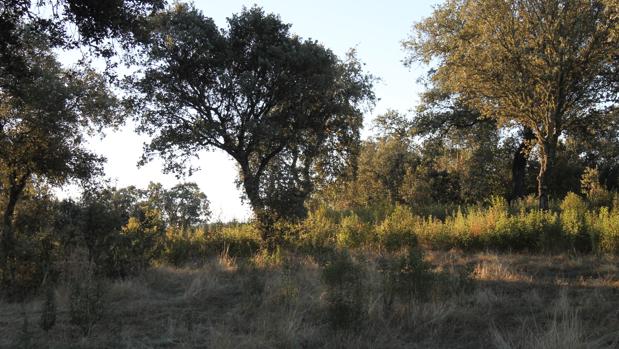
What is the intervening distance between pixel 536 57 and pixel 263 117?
315 inches

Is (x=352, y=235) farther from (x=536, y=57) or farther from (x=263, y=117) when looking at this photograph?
(x=536, y=57)

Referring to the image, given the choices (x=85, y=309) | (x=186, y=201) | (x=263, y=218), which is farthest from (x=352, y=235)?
(x=186, y=201)

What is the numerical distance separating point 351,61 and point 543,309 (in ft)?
67.5

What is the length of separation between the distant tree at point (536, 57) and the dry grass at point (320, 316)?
6711mm

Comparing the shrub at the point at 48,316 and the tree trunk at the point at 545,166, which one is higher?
the tree trunk at the point at 545,166

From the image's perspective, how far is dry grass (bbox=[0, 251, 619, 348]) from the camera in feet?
20.4

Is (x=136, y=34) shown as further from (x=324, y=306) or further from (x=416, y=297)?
(x=416, y=297)

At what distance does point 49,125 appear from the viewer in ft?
60.8

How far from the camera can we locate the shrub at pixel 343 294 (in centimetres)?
667

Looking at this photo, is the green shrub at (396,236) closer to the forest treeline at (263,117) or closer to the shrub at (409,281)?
the forest treeline at (263,117)

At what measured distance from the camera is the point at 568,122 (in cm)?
1845

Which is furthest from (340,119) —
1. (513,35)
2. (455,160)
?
(455,160)

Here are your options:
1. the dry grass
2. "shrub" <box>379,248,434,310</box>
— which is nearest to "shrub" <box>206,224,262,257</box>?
the dry grass

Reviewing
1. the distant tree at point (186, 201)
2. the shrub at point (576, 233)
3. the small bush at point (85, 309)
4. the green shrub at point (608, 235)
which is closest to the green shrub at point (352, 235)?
the shrub at point (576, 233)
